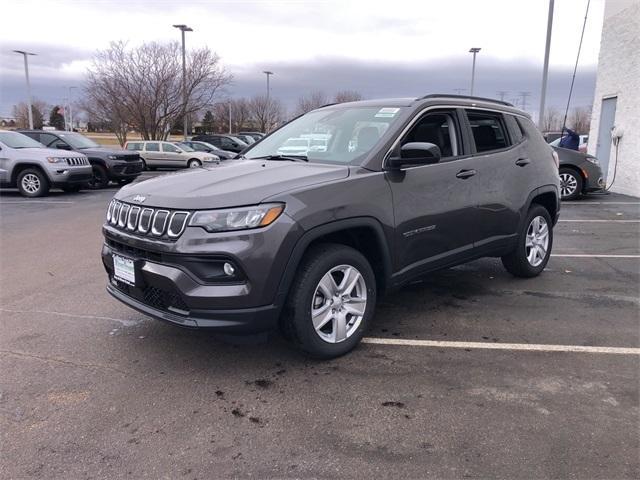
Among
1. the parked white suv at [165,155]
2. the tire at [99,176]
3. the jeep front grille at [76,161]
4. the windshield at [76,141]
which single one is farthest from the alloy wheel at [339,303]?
the parked white suv at [165,155]

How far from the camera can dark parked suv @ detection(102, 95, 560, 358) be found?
3.23m

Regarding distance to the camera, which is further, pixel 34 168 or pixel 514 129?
pixel 34 168

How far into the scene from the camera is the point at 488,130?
515cm

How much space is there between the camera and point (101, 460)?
269 centimetres

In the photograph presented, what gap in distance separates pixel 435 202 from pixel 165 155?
22121 mm

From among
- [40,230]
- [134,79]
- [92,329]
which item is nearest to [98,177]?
[40,230]

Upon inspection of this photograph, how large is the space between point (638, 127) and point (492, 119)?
10387 millimetres

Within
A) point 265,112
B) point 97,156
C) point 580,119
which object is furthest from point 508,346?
point 580,119

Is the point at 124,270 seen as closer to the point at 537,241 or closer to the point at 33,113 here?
the point at 537,241

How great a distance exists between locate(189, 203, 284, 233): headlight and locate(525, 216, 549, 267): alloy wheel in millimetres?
3500

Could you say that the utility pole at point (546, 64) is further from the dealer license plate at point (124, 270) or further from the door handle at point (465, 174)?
the dealer license plate at point (124, 270)

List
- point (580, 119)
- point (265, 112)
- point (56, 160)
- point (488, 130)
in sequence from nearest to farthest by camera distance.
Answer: point (488, 130)
point (56, 160)
point (265, 112)
point (580, 119)

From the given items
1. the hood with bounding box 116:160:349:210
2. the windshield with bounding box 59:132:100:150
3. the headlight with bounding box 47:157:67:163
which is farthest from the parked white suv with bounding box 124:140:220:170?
the hood with bounding box 116:160:349:210

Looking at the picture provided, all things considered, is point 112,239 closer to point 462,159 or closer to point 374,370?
point 374,370
